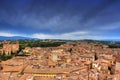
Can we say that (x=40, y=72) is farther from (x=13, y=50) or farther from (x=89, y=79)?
(x=13, y=50)

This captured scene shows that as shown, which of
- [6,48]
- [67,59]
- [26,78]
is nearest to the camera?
[26,78]

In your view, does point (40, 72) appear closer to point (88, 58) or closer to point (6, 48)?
point (88, 58)

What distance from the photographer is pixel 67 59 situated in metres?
40.7

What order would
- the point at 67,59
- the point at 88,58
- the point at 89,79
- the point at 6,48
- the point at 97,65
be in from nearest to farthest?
the point at 89,79
the point at 97,65
the point at 67,59
the point at 88,58
the point at 6,48

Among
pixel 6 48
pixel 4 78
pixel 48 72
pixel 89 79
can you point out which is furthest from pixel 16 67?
pixel 6 48

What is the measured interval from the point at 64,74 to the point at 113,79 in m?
6.15

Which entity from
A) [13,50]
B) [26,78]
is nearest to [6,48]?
[13,50]

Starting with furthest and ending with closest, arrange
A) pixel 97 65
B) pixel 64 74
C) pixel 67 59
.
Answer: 1. pixel 67 59
2. pixel 97 65
3. pixel 64 74

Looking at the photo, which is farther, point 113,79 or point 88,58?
point 88,58

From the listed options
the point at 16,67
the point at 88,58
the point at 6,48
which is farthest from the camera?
the point at 6,48

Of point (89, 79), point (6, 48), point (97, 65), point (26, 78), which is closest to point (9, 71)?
point (26, 78)

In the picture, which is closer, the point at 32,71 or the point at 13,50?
the point at 32,71

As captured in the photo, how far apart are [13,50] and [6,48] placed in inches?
142

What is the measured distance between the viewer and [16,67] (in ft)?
101
